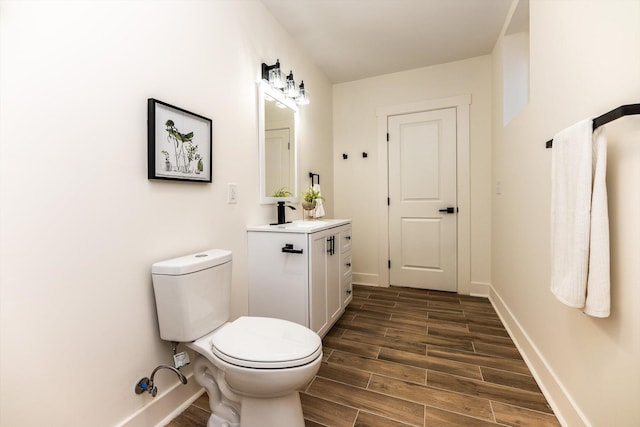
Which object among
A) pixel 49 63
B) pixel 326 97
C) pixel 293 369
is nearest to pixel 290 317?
pixel 293 369

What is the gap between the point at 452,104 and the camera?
3.10 metres

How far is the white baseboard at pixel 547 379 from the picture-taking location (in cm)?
123

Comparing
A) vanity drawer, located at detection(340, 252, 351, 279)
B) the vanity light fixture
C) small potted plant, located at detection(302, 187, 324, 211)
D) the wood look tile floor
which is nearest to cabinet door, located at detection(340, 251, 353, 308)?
vanity drawer, located at detection(340, 252, 351, 279)

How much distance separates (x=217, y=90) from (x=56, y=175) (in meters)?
0.98

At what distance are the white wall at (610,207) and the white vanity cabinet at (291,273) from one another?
4.20 feet

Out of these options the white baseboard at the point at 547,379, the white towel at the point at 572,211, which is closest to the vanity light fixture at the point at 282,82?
the white towel at the point at 572,211

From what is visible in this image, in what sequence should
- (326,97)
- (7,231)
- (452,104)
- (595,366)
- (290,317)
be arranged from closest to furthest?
(7,231) < (595,366) < (290,317) < (452,104) < (326,97)

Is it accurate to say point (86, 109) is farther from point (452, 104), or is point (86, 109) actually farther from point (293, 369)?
point (452, 104)

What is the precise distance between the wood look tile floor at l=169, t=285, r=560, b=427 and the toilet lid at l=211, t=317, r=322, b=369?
1.56 ft

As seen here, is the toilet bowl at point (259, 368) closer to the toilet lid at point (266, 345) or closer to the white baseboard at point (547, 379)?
the toilet lid at point (266, 345)

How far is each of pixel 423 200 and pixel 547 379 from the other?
2036mm

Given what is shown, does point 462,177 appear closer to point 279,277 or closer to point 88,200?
point 279,277

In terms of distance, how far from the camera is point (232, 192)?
181cm

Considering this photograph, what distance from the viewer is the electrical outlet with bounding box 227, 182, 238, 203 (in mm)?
1779
